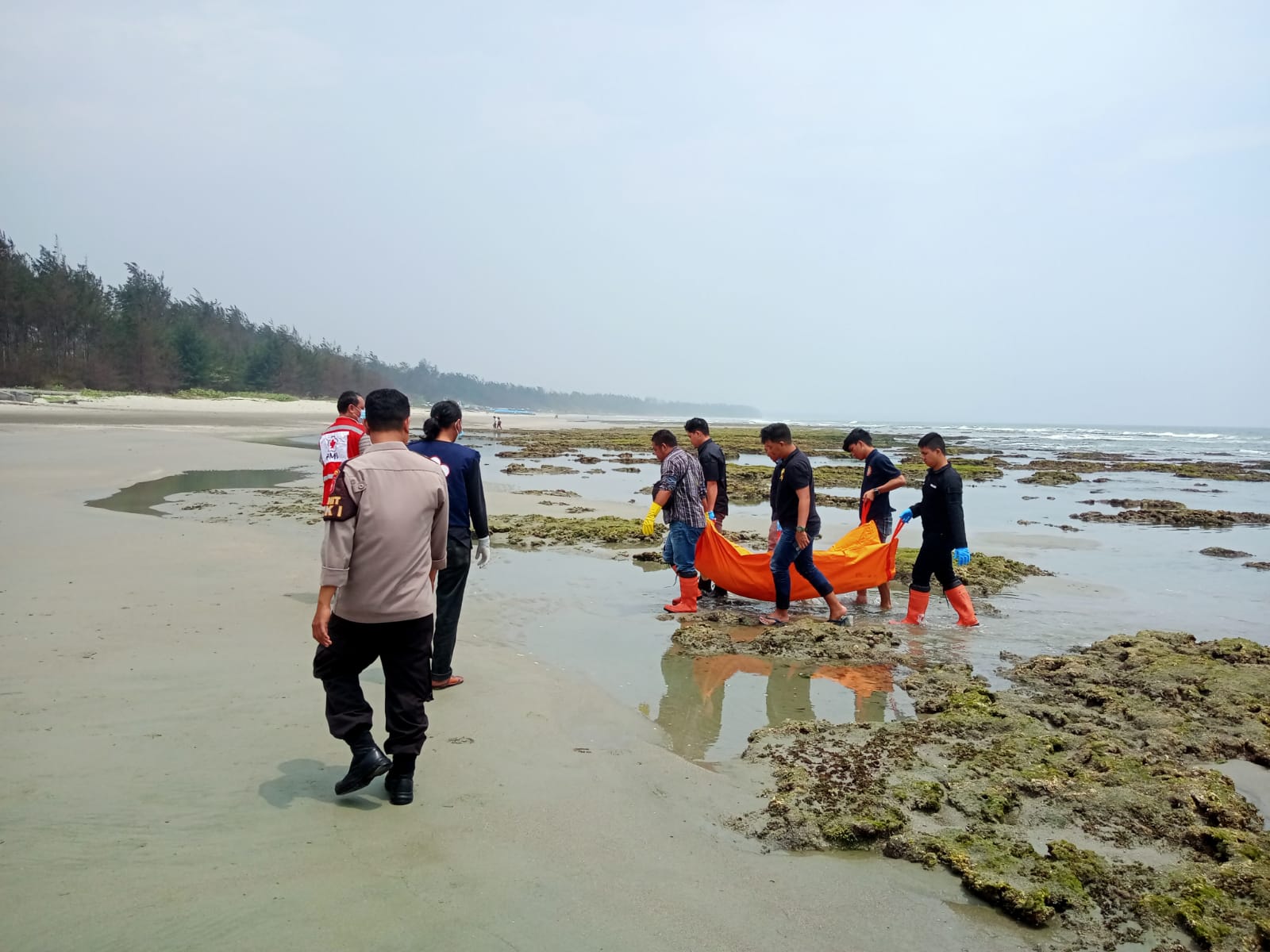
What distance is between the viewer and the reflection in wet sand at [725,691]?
15.9 feet

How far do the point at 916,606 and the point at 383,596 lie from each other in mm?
5903

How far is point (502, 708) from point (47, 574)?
5.32 m

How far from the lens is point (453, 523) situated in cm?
521

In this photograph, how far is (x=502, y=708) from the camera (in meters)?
4.81

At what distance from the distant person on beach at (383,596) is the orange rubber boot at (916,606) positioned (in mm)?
5578

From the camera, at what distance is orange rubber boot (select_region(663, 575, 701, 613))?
309 inches

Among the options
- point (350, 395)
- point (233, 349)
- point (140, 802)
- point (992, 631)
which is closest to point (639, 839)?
point (140, 802)

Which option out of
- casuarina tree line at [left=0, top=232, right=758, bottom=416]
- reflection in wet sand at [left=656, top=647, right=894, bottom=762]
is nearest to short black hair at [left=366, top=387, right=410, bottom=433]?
reflection in wet sand at [left=656, top=647, right=894, bottom=762]

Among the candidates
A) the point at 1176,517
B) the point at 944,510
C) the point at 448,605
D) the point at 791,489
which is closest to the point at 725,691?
the point at 448,605

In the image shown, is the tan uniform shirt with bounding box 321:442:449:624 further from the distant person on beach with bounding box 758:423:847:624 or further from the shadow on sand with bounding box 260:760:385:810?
the distant person on beach with bounding box 758:423:847:624

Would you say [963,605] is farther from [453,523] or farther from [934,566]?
[453,523]


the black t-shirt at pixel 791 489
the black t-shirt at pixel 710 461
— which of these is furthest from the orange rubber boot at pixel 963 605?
the black t-shirt at pixel 710 461

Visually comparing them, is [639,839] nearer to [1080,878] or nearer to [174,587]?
[1080,878]

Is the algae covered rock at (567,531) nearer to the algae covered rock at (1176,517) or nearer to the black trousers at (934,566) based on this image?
the black trousers at (934,566)
